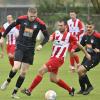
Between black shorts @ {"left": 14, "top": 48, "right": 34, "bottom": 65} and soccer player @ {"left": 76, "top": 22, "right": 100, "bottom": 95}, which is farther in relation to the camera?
soccer player @ {"left": 76, "top": 22, "right": 100, "bottom": 95}

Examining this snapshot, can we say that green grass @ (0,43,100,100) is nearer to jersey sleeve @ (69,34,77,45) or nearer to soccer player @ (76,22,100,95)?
soccer player @ (76,22,100,95)

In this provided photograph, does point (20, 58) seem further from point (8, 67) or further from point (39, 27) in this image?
point (8, 67)

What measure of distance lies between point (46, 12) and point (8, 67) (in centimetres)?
2030

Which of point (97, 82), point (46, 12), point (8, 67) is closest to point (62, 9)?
point (46, 12)

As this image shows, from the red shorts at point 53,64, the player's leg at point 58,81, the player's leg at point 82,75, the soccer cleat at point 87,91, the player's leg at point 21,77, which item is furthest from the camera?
the soccer cleat at point 87,91

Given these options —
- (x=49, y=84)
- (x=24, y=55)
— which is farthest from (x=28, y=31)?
(x=49, y=84)

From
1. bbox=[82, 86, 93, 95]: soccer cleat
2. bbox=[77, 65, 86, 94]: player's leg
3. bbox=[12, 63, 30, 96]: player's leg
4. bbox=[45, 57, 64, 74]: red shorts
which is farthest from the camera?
bbox=[82, 86, 93, 95]: soccer cleat

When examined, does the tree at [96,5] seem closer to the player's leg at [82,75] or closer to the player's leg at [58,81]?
the player's leg at [82,75]

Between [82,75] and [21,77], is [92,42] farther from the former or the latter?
[21,77]

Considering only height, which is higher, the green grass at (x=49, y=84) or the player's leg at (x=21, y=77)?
the player's leg at (x=21, y=77)

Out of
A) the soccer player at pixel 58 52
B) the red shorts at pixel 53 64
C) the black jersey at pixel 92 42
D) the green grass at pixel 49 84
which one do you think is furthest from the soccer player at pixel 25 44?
the black jersey at pixel 92 42

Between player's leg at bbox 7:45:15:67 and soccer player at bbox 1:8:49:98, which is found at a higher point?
soccer player at bbox 1:8:49:98

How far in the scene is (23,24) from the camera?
12.5 m

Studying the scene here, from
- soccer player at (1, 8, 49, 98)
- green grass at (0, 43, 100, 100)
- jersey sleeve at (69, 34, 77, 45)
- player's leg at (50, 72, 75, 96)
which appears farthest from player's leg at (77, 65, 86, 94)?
soccer player at (1, 8, 49, 98)
